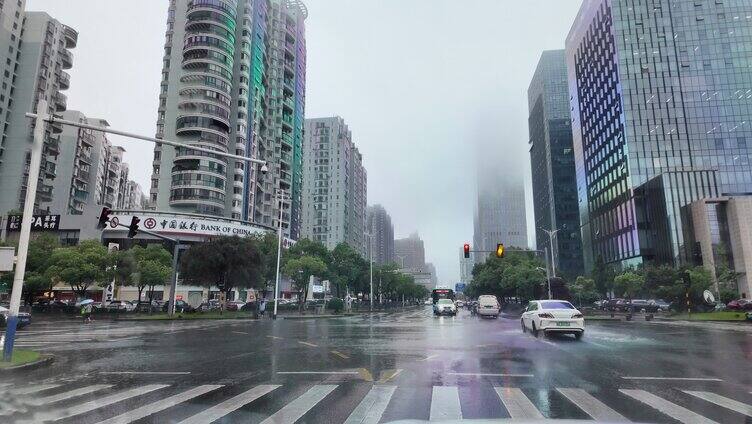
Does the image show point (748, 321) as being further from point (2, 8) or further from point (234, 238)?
point (2, 8)

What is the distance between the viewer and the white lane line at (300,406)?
6309 millimetres

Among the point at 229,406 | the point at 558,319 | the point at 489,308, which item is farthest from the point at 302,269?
the point at 229,406

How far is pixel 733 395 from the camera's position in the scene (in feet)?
26.0

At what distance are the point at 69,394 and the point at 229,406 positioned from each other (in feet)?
11.5

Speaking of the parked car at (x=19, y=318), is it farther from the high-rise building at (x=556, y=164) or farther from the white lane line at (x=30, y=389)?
the high-rise building at (x=556, y=164)

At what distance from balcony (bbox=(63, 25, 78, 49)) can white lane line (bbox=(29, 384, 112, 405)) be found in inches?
4582

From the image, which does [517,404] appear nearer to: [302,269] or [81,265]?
[81,265]

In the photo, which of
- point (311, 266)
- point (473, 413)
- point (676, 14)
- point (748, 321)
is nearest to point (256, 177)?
point (311, 266)

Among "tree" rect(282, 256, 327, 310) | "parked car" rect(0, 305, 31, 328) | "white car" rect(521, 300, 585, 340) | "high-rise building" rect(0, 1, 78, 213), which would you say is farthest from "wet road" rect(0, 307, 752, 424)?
"high-rise building" rect(0, 1, 78, 213)

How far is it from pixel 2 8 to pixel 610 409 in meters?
114

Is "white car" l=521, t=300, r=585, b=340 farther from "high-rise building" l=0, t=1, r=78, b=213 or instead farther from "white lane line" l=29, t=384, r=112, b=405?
"high-rise building" l=0, t=1, r=78, b=213

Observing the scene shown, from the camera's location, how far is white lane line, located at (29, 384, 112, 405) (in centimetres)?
773

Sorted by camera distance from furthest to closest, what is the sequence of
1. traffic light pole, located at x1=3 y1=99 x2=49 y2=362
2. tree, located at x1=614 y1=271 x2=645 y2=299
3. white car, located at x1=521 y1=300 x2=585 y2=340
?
tree, located at x1=614 y1=271 x2=645 y2=299 < white car, located at x1=521 y1=300 x2=585 y2=340 < traffic light pole, located at x1=3 y1=99 x2=49 y2=362

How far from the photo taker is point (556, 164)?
154 meters
